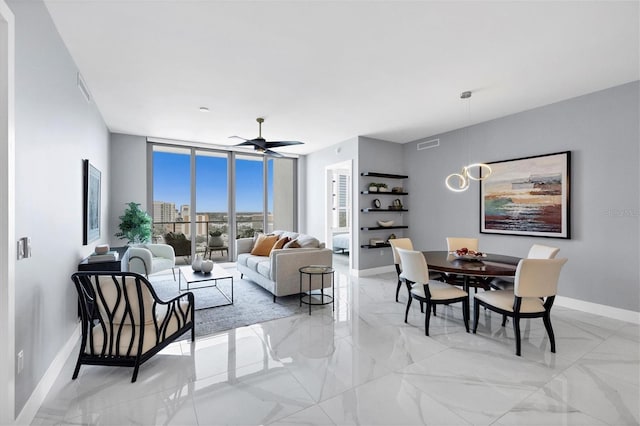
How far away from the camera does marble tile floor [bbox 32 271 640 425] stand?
191 centimetres

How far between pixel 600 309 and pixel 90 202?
649 centimetres

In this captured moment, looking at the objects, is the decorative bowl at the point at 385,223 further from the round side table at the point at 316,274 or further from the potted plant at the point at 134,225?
the potted plant at the point at 134,225

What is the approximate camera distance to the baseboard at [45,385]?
1792 mm

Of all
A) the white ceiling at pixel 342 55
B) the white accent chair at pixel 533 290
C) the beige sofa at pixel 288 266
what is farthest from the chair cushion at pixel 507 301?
the white ceiling at pixel 342 55

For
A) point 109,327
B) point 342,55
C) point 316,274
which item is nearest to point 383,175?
point 316,274

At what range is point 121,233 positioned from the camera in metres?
5.34

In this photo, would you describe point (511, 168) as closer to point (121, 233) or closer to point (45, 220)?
point (45, 220)

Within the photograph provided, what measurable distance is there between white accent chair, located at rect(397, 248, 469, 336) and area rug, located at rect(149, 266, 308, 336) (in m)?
1.50

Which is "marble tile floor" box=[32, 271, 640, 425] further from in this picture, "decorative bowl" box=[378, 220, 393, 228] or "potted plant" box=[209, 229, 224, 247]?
"potted plant" box=[209, 229, 224, 247]

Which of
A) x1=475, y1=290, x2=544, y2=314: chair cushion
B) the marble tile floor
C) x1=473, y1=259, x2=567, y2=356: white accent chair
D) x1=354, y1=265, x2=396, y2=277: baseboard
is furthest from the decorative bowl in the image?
x1=473, y1=259, x2=567, y2=356: white accent chair

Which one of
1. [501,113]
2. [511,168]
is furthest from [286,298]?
[501,113]

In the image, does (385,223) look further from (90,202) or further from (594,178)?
(90,202)

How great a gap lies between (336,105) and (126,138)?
14.2ft

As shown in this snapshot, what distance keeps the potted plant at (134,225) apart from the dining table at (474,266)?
4848 millimetres
